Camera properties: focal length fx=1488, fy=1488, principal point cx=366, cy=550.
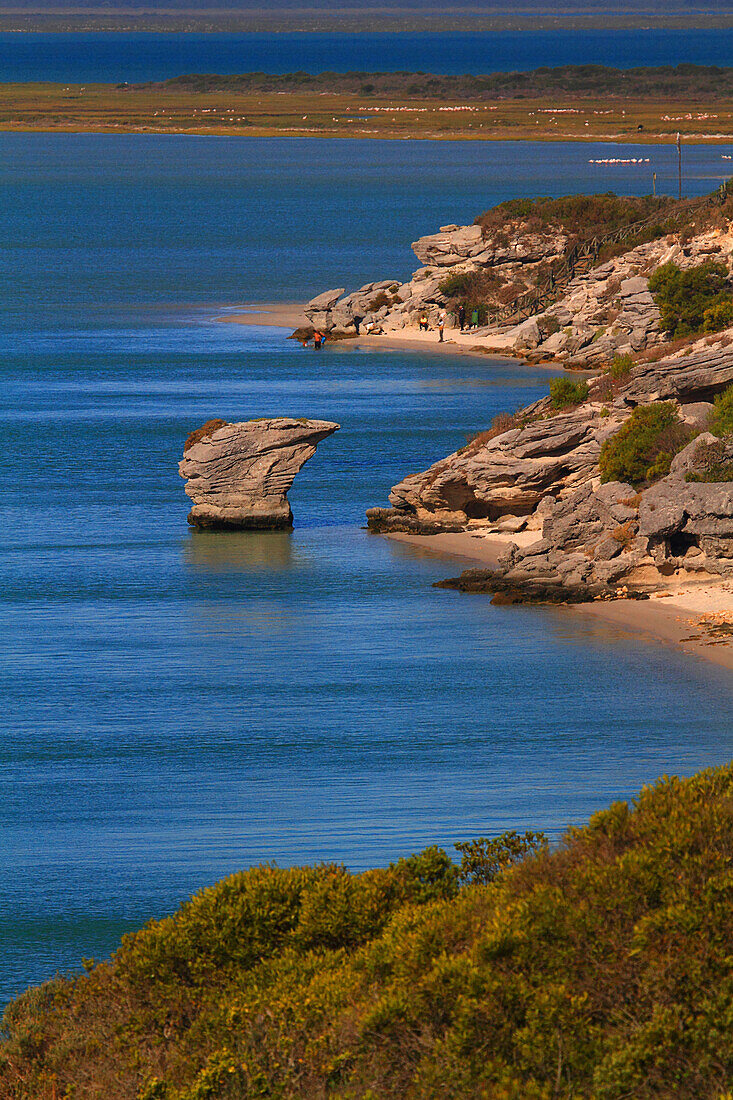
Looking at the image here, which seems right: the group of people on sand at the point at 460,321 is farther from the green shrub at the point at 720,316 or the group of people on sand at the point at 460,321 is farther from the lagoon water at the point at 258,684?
the green shrub at the point at 720,316

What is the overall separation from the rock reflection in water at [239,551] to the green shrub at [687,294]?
32989 millimetres

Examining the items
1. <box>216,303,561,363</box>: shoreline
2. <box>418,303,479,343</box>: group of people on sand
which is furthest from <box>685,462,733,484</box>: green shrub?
<box>418,303,479,343</box>: group of people on sand

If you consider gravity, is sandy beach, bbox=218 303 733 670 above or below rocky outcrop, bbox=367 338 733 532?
below

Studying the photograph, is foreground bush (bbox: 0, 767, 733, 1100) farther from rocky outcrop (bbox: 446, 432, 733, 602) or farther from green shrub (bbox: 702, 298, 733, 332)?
green shrub (bbox: 702, 298, 733, 332)

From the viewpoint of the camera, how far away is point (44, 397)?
246 ft

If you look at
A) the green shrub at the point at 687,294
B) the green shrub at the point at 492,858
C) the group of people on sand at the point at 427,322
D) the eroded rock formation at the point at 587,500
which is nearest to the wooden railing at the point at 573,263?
the group of people on sand at the point at 427,322

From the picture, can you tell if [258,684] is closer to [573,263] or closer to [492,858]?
[492,858]

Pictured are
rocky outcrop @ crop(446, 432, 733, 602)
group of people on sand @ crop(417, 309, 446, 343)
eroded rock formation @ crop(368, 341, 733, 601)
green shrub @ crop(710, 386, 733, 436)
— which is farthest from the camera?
group of people on sand @ crop(417, 309, 446, 343)

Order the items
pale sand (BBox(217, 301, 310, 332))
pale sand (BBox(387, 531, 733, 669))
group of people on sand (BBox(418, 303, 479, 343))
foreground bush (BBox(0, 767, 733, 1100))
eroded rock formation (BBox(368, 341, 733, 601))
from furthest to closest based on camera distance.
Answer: pale sand (BBox(217, 301, 310, 332)), group of people on sand (BBox(418, 303, 479, 343)), eroded rock formation (BBox(368, 341, 733, 601)), pale sand (BBox(387, 531, 733, 669)), foreground bush (BBox(0, 767, 733, 1100))

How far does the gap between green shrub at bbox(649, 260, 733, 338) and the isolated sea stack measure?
104ft

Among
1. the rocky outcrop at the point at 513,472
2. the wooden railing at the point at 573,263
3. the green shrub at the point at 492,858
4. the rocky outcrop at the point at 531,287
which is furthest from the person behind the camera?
the wooden railing at the point at 573,263

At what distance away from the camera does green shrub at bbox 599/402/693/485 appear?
44.3 meters

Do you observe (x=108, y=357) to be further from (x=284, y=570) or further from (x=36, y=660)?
(x=36, y=660)

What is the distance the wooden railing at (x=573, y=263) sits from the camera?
94688mm
